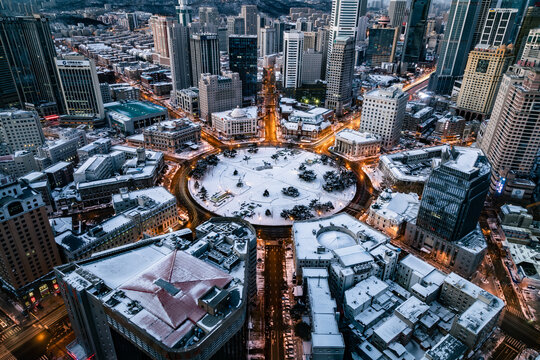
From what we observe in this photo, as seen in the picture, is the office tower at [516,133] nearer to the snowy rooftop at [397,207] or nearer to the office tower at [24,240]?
the snowy rooftop at [397,207]

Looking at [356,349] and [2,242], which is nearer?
[356,349]

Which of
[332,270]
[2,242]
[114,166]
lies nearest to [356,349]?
[332,270]

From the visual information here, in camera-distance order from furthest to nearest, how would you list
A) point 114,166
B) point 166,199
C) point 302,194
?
1. point 114,166
2. point 302,194
3. point 166,199

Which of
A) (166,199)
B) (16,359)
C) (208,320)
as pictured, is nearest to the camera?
(208,320)

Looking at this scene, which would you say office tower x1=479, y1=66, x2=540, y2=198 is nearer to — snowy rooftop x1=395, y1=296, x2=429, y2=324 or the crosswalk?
snowy rooftop x1=395, y1=296, x2=429, y2=324

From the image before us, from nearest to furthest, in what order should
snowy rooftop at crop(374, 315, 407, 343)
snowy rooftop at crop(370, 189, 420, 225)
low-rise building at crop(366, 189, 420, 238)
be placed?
snowy rooftop at crop(374, 315, 407, 343) → low-rise building at crop(366, 189, 420, 238) → snowy rooftop at crop(370, 189, 420, 225)

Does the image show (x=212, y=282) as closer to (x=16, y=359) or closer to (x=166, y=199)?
(x=16, y=359)

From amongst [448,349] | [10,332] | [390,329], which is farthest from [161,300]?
[448,349]

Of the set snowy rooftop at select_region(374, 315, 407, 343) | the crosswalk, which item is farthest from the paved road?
the crosswalk
